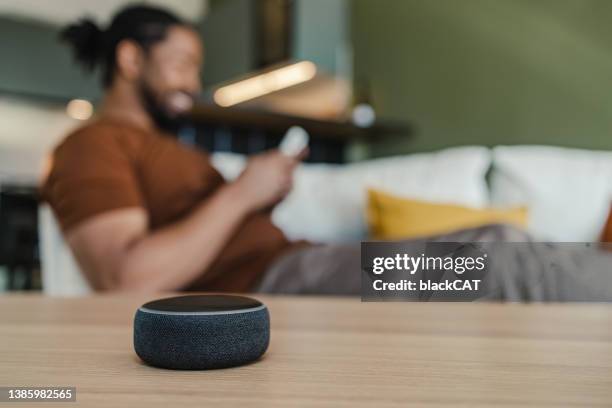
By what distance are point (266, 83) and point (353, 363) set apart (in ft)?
10.3

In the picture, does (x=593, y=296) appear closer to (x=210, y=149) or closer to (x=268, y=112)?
(x=268, y=112)

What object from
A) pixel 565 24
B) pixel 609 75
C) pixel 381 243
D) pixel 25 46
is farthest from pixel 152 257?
pixel 25 46

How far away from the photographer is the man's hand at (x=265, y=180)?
1.17 meters

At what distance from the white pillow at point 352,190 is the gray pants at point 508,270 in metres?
0.97

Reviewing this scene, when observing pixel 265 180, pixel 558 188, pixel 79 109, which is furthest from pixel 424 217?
pixel 79 109

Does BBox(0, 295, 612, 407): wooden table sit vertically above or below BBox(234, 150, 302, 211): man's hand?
below

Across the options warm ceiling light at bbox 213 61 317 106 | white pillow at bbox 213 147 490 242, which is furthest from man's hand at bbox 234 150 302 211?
A: warm ceiling light at bbox 213 61 317 106

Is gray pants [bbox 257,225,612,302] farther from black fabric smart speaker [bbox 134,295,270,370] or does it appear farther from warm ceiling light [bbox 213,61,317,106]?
warm ceiling light [bbox 213,61,317,106]

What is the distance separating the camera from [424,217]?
1728mm

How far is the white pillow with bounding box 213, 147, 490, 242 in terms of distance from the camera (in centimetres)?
188

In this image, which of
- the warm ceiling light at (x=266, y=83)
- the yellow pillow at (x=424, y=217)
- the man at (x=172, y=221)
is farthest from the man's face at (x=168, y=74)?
the warm ceiling light at (x=266, y=83)

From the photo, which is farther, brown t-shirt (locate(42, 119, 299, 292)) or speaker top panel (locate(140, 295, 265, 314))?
brown t-shirt (locate(42, 119, 299, 292))

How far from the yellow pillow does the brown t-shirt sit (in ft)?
1.85

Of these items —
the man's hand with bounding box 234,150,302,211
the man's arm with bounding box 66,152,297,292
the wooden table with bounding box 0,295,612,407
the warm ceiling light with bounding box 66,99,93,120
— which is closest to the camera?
the wooden table with bounding box 0,295,612,407
